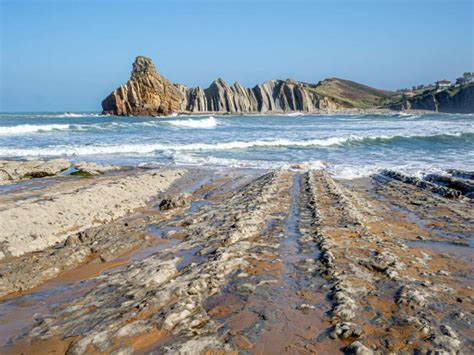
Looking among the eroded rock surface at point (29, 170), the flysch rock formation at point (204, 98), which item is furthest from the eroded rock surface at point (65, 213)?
the flysch rock formation at point (204, 98)

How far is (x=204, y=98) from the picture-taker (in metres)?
101

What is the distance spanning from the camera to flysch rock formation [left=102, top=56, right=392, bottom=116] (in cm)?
7688

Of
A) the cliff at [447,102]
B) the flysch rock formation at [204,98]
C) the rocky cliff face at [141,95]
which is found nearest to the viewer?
the rocky cliff face at [141,95]

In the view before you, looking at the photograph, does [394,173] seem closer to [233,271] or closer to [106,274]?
[233,271]

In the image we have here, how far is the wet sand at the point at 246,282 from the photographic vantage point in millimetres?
3232

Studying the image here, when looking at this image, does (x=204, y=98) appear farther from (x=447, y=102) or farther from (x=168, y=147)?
(x=168, y=147)

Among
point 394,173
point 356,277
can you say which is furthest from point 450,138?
point 356,277

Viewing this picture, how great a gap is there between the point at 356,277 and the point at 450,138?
2739 centimetres

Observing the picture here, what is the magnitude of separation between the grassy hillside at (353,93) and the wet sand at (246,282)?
4915 inches

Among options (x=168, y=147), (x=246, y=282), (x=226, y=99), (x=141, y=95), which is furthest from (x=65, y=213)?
(x=226, y=99)

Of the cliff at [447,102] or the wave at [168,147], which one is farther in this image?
the cliff at [447,102]

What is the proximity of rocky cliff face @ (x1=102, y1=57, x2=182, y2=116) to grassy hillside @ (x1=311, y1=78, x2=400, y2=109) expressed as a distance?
6766cm

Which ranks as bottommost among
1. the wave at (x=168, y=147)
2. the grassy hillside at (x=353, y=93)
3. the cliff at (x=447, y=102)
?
the wave at (x=168, y=147)

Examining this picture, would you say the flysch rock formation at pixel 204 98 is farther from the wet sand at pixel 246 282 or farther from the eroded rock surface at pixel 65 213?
the wet sand at pixel 246 282
